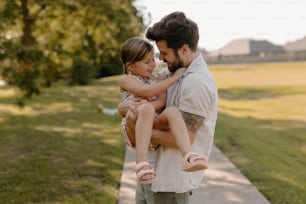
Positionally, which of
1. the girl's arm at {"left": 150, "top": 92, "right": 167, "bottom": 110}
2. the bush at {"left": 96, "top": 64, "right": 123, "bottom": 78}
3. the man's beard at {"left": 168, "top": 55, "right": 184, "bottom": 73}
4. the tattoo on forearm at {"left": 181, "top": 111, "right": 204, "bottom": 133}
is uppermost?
the man's beard at {"left": 168, "top": 55, "right": 184, "bottom": 73}

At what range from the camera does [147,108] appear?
2297 mm

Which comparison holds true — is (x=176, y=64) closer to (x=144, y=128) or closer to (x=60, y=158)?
(x=144, y=128)

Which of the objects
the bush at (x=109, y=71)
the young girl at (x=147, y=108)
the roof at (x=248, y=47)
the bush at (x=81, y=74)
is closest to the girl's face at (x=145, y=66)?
the young girl at (x=147, y=108)

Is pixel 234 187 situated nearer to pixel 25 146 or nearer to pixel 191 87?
pixel 191 87

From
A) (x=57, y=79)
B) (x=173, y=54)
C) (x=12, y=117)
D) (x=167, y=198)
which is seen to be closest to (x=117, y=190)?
(x=167, y=198)

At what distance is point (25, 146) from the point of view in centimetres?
750

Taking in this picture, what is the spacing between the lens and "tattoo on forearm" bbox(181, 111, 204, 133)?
2.23 m

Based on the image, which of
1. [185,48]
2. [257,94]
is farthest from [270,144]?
[257,94]

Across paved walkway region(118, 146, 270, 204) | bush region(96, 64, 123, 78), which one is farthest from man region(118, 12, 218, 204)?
bush region(96, 64, 123, 78)

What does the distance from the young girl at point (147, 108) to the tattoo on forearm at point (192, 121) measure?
3cm

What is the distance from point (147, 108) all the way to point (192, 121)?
0.23 metres

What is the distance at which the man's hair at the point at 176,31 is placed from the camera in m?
2.17

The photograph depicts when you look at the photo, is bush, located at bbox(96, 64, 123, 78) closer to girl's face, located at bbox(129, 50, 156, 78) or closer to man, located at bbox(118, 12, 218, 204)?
girl's face, located at bbox(129, 50, 156, 78)

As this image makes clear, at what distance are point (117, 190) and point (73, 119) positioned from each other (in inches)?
245
